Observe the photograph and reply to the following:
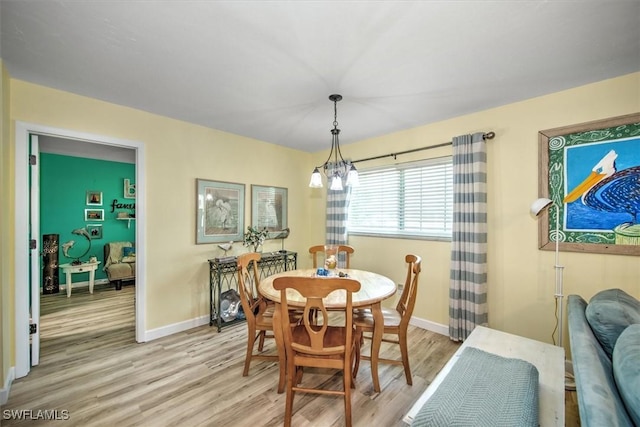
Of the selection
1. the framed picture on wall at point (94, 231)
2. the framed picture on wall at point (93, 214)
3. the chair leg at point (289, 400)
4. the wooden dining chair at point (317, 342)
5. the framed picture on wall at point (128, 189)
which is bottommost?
the chair leg at point (289, 400)

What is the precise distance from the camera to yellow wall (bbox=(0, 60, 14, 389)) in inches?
74.7

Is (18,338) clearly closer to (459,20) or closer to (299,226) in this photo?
(299,226)

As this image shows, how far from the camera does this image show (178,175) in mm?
3119

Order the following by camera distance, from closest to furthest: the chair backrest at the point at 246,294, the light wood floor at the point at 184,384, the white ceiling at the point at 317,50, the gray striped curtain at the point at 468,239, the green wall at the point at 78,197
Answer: the white ceiling at the point at 317,50, the light wood floor at the point at 184,384, the chair backrest at the point at 246,294, the gray striped curtain at the point at 468,239, the green wall at the point at 78,197

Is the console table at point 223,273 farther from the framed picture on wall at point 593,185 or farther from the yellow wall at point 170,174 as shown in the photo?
the framed picture on wall at point 593,185

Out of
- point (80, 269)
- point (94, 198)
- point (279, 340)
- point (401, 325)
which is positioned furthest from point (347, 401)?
point (94, 198)

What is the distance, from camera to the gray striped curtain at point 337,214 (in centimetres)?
394

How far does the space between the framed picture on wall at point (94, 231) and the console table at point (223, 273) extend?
3.57 metres

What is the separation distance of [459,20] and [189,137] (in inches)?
116

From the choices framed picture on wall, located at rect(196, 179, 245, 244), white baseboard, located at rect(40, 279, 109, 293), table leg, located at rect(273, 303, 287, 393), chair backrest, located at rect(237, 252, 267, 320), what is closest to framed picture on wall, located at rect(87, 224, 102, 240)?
white baseboard, located at rect(40, 279, 109, 293)

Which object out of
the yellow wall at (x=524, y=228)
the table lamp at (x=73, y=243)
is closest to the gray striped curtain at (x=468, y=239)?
the yellow wall at (x=524, y=228)

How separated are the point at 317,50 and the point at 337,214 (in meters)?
2.52

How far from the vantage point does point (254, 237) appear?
3598mm

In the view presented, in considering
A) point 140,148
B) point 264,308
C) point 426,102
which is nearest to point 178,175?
point 140,148
